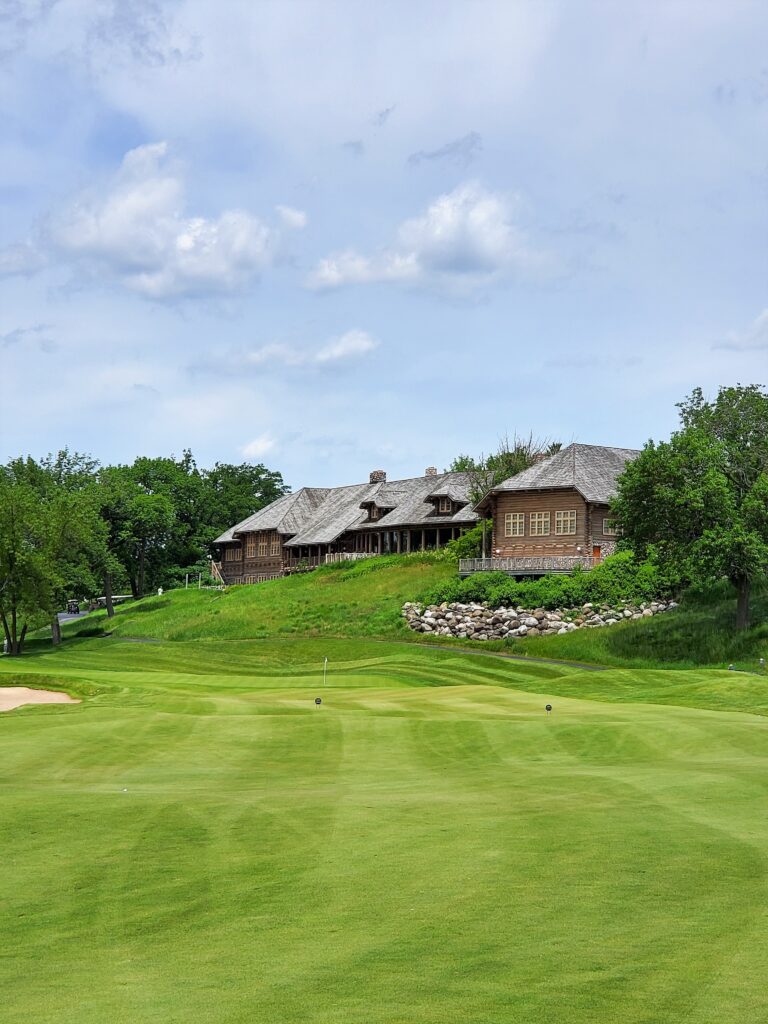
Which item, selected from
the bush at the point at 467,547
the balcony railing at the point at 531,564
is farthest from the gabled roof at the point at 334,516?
the balcony railing at the point at 531,564

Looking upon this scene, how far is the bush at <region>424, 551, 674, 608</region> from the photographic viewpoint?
2810 inches

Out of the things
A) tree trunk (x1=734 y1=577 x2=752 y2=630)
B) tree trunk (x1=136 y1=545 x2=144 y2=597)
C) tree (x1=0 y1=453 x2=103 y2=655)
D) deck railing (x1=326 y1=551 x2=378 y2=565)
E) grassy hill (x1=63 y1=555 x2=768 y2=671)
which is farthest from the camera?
tree trunk (x1=136 y1=545 x2=144 y2=597)

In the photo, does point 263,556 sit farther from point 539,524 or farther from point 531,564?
point 531,564

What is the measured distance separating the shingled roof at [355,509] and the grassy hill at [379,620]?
278 inches

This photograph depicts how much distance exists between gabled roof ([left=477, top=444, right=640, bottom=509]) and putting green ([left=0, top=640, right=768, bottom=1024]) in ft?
195

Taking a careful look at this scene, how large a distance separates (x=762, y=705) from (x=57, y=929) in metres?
30.0

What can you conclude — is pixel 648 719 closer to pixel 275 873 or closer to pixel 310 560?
pixel 275 873

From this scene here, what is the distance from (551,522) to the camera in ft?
279

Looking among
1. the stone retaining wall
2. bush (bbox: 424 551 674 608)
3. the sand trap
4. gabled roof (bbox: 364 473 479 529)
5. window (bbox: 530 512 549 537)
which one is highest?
gabled roof (bbox: 364 473 479 529)

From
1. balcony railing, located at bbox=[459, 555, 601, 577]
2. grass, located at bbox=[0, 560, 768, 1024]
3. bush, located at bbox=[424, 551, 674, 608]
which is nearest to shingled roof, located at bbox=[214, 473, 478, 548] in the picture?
balcony railing, located at bbox=[459, 555, 601, 577]

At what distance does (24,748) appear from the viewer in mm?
22250

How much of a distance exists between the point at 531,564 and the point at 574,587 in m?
6.42

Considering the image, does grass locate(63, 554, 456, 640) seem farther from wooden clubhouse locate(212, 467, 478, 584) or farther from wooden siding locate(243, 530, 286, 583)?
wooden siding locate(243, 530, 286, 583)

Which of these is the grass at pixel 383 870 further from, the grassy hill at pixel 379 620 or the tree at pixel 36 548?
the tree at pixel 36 548
